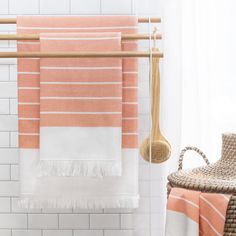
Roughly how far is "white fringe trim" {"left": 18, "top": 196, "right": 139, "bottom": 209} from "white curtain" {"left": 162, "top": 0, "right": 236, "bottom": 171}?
0.89ft

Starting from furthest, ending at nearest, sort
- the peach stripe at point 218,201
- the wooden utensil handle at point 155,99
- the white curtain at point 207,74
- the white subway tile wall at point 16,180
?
the white subway tile wall at point 16,180 → the white curtain at point 207,74 → the wooden utensil handle at point 155,99 → the peach stripe at point 218,201

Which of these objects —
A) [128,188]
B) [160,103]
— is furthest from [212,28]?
[128,188]

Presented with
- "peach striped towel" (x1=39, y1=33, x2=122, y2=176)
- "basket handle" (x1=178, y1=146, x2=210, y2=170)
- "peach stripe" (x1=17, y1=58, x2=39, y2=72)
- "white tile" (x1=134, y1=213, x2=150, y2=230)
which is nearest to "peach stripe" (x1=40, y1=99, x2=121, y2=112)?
"peach striped towel" (x1=39, y1=33, x2=122, y2=176)

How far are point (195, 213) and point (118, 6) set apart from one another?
Result: 82cm

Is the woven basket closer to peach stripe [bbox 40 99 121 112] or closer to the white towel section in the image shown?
the white towel section

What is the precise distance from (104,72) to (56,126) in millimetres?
234

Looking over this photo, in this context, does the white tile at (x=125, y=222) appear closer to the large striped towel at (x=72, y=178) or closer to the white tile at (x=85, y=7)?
the large striped towel at (x=72, y=178)

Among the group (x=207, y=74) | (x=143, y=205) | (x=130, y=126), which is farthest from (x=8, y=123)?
(x=207, y=74)

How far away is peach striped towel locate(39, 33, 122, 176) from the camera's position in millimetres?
1498

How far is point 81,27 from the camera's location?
1.54 m

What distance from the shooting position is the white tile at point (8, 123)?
5.72 ft

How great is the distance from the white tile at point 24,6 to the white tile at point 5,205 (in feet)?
2.30

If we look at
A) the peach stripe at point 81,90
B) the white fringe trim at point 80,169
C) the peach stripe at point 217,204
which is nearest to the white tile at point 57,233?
the white fringe trim at point 80,169

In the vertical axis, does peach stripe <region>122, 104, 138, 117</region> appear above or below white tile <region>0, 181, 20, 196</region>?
above
